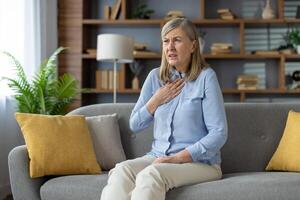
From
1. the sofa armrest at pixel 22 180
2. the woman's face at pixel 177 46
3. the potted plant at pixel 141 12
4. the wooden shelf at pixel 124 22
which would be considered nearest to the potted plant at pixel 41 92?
the wooden shelf at pixel 124 22

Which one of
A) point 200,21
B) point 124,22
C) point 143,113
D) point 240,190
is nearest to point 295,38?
point 200,21

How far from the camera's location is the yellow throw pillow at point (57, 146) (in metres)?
2.58

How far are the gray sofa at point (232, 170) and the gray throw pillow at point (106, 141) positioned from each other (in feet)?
0.36

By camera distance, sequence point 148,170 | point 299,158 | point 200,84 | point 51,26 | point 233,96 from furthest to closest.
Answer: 1. point 233,96
2. point 51,26
3. point 299,158
4. point 200,84
5. point 148,170

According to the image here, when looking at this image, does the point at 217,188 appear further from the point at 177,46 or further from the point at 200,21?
the point at 200,21

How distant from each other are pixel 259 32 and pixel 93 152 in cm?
336

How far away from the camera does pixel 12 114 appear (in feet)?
14.5

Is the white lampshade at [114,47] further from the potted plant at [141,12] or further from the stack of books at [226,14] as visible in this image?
the stack of books at [226,14]

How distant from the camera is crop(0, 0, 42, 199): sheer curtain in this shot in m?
4.22

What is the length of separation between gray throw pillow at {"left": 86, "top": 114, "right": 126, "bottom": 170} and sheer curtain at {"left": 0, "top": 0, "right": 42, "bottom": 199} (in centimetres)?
159

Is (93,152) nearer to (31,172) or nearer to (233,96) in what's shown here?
(31,172)

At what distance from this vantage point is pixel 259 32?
554 centimetres

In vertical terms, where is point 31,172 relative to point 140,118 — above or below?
below

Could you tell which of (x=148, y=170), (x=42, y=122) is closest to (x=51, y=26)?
(x=42, y=122)
